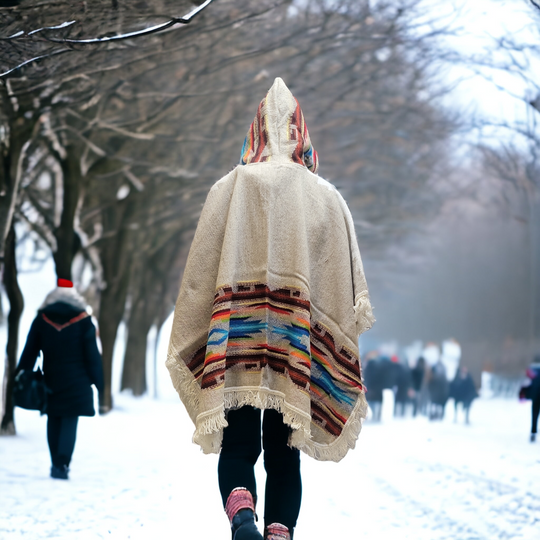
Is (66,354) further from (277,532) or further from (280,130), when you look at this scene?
(277,532)

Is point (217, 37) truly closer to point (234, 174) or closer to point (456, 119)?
point (456, 119)

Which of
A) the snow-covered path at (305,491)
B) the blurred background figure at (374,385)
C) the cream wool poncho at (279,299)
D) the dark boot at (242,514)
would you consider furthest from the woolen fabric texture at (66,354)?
the blurred background figure at (374,385)

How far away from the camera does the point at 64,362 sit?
6996 millimetres

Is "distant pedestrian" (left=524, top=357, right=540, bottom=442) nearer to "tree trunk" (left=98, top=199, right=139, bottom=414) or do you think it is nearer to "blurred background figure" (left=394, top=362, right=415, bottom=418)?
"tree trunk" (left=98, top=199, right=139, bottom=414)

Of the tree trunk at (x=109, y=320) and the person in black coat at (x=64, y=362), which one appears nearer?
the person in black coat at (x=64, y=362)

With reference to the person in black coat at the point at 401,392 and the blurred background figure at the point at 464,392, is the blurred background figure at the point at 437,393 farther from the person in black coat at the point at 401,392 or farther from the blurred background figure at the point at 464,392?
the person in black coat at the point at 401,392

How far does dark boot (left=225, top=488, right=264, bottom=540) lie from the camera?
3.04 m

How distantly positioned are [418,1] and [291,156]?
810cm

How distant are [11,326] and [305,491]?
5347 millimetres

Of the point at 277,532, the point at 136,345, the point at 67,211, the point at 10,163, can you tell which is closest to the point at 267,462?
the point at 277,532

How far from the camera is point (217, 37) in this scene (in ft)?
35.3

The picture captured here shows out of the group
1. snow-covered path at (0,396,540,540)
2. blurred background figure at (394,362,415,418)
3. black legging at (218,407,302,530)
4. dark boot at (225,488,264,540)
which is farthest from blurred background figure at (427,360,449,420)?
dark boot at (225,488,264,540)

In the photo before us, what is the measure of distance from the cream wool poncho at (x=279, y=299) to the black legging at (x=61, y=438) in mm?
3602

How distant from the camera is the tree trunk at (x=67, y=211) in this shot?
11719 mm
